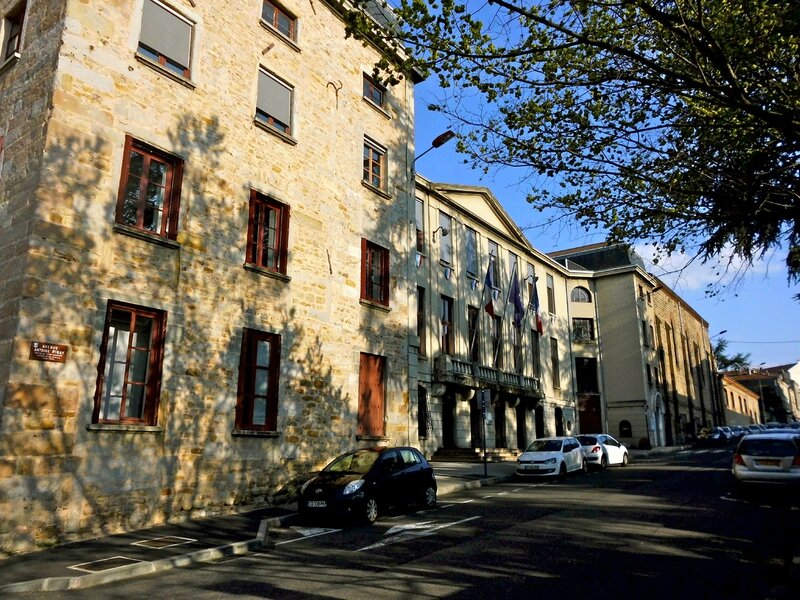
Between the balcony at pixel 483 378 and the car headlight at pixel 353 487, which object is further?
the balcony at pixel 483 378

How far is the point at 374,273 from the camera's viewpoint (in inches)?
709

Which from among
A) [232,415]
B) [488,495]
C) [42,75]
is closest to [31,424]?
[232,415]

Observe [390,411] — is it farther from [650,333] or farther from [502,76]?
[650,333]

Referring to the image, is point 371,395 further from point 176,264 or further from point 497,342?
point 497,342

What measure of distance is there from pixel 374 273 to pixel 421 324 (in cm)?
735

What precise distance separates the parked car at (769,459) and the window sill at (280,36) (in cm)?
1554

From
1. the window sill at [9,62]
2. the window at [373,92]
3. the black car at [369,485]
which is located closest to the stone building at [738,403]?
the window at [373,92]

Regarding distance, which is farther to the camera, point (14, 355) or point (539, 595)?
point (14, 355)

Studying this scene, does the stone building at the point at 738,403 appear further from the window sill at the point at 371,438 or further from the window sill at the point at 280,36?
the window sill at the point at 280,36

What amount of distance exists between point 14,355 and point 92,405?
4.99 feet

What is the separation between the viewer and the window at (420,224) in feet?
84.0

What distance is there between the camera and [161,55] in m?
12.4

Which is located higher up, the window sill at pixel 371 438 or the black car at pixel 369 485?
the window sill at pixel 371 438

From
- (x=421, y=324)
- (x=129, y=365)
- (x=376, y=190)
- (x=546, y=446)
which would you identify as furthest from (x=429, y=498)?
(x=421, y=324)
